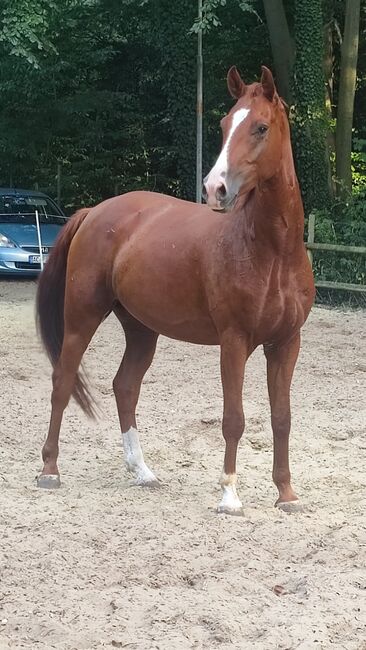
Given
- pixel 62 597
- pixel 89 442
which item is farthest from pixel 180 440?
pixel 62 597

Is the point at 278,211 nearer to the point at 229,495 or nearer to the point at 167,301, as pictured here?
the point at 167,301

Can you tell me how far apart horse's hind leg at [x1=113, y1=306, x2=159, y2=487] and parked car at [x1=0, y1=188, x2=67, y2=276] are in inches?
332

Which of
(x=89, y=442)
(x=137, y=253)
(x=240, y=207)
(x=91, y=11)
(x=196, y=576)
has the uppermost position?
(x=91, y=11)

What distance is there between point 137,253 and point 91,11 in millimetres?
15627

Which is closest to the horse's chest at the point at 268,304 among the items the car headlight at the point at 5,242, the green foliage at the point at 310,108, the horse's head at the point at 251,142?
the horse's head at the point at 251,142

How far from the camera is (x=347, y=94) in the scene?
14805 mm

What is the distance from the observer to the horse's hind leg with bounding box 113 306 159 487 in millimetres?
5043

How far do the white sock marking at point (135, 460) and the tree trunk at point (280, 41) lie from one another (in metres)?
11.4

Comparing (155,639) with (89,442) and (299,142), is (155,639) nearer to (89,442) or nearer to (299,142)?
(89,442)

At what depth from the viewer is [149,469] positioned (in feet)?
16.9

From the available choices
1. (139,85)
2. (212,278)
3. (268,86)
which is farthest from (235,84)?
(139,85)

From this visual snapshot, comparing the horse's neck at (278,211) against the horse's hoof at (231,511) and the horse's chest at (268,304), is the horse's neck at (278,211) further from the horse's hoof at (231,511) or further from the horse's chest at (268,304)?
the horse's hoof at (231,511)

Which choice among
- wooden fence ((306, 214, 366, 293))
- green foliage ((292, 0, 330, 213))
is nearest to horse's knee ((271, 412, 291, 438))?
wooden fence ((306, 214, 366, 293))

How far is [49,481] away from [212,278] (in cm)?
156
